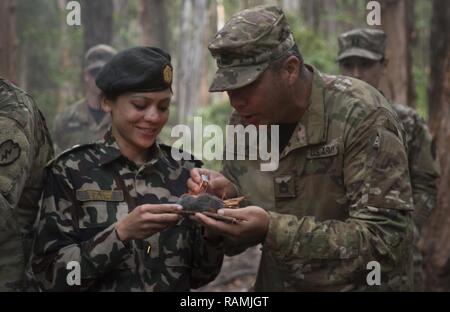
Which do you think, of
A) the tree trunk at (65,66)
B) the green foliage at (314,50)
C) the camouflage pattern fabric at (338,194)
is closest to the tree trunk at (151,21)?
the tree trunk at (65,66)

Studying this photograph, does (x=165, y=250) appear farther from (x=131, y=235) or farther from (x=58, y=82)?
(x=58, y=82)

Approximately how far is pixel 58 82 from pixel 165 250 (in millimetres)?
15583

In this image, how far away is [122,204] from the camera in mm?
3090

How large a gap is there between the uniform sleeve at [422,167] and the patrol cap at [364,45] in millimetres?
733

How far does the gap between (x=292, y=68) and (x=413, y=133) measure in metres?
2.51

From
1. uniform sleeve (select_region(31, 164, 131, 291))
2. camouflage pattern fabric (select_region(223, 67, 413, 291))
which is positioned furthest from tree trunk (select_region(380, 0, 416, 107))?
uniform sleeve (select_region(31, 164, 131, 291))

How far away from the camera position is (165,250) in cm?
311

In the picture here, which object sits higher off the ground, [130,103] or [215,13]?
[215,13]

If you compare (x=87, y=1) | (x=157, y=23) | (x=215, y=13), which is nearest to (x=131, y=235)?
(x=87, y=1)

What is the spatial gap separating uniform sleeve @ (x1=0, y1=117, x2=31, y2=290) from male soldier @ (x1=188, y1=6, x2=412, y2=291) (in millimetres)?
713

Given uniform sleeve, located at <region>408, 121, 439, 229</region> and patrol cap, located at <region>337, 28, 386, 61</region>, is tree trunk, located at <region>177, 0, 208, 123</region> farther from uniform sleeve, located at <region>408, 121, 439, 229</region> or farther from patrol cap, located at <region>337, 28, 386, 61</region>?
uniform sleeve, located at <region>408, 121, 439, 229</region>

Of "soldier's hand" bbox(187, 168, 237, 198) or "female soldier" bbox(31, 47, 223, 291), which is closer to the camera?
"female soldier" bbox(31, 47, 223, 291)

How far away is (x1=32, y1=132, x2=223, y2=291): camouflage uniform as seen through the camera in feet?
9.58

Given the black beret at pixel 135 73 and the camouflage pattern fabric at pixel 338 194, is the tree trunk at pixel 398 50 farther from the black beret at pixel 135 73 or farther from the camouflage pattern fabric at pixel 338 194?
the black beret at pixel 135 73
